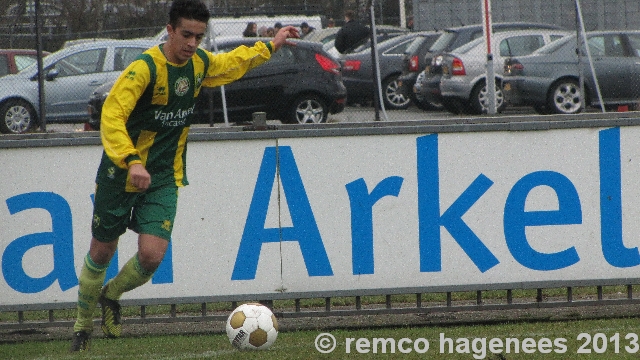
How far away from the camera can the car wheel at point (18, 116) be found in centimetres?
1459

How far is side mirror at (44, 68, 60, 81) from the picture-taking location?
15742 millimetres

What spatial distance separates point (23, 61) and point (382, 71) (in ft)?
24.4

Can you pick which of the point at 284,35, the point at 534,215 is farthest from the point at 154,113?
the point at 534,215

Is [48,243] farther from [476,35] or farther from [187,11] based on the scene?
[476,35]

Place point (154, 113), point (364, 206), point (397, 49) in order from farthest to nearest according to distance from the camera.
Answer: point (397, 49) < point (364, 206) < point (154, 113)

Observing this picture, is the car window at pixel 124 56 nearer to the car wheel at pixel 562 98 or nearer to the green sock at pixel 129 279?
the car wheel at pixel 562 98

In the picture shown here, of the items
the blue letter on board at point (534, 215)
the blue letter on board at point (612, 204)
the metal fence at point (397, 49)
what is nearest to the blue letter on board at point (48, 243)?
the blue letter on board at point (534, 215)

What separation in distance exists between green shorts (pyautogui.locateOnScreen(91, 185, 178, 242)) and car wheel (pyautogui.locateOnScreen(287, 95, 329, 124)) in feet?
32.2

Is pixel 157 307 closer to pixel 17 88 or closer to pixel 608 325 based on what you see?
pixel 608 325

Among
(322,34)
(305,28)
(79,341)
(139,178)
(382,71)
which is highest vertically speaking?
(305,28)

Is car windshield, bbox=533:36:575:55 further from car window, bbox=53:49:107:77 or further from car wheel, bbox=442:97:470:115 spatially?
car window, bbox=53:49:107:77

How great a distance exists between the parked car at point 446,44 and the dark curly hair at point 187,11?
12655 mm

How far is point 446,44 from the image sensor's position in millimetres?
18938

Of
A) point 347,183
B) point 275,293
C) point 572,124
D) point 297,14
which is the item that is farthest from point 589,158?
point 297,14
